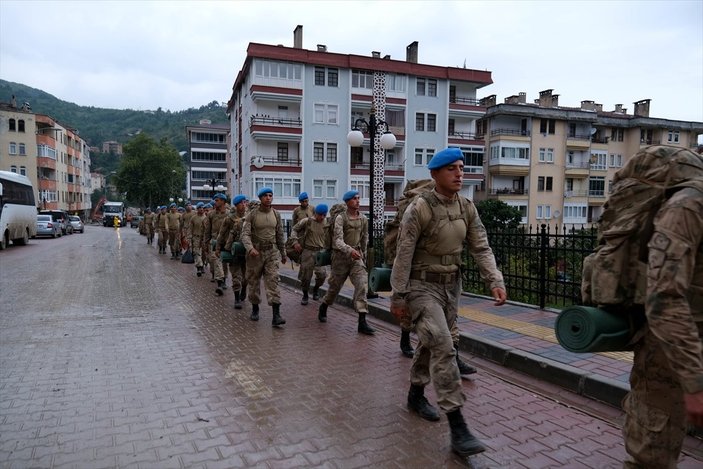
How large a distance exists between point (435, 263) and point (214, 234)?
8841mm

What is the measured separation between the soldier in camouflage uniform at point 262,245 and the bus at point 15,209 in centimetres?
1955

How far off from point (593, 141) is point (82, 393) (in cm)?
5506

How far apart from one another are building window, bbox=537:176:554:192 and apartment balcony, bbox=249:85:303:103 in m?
25.1

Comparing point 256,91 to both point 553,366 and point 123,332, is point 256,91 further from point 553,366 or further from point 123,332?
point 553,366

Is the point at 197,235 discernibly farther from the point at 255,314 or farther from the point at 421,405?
the point at 421,405

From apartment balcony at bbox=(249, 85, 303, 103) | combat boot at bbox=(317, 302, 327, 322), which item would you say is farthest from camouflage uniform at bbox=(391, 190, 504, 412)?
apartment balcony at bbox=(249, 85, 303, 103)

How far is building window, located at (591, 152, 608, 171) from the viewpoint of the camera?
50.9 meters

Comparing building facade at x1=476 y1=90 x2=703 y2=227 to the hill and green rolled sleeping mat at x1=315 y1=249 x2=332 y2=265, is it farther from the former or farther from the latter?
the hill

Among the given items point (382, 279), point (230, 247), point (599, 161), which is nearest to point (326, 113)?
point (599, 161)

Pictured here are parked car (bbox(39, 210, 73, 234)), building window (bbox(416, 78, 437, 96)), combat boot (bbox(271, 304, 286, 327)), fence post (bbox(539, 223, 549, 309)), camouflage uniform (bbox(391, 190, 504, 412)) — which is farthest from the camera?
building window (bbox(416, 78, 437, 96))

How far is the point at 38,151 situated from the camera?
61875 mm

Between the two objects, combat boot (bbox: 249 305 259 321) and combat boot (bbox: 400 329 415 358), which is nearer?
combat boot (bbox: 400 329 415 358)

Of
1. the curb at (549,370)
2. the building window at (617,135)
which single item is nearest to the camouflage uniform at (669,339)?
the curb at (549,370)

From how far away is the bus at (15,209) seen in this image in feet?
74.4
